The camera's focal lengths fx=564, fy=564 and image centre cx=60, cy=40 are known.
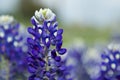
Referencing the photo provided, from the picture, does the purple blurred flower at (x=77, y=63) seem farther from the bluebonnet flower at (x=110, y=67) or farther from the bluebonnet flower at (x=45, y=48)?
the bluebonnet flower at (x=45, y=48)

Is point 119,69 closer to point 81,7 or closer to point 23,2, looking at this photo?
point 81,7

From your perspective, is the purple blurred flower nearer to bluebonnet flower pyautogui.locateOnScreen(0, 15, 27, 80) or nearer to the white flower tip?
bluebonnet flower pyautogui.locateOnScreen(0, 15, 27, 80)

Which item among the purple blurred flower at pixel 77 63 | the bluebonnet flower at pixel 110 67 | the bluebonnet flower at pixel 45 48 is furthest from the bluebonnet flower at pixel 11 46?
the bluebonnet flower at pixel 45 48

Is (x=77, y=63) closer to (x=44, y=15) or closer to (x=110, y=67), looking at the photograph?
(x=110, y=67)

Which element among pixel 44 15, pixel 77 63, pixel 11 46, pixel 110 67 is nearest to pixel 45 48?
pixel 44 15

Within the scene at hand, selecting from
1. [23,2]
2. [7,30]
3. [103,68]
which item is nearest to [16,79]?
[7,30]
